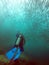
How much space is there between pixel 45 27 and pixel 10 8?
47cm

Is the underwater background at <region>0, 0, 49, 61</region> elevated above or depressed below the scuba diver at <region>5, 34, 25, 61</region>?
above

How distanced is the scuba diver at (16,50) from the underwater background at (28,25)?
0.04 metres

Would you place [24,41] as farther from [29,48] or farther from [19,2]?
[19,2]

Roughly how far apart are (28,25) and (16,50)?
323 millimetres

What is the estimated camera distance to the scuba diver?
1.85m

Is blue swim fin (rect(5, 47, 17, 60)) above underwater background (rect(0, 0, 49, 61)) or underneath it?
underneath

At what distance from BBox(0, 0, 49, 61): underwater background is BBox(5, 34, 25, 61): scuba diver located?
1.4 inches

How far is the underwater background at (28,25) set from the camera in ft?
6.01

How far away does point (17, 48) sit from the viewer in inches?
73.5

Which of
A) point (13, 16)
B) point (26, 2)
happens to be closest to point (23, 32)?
point (13, 16)

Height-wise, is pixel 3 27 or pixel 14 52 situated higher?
pixel 3 27

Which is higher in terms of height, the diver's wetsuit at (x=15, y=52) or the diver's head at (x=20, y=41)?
the diver's head at (x=20, y=41)

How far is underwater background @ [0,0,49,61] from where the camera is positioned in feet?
6.01

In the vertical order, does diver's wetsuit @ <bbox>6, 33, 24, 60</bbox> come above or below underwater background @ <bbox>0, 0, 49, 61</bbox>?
below
